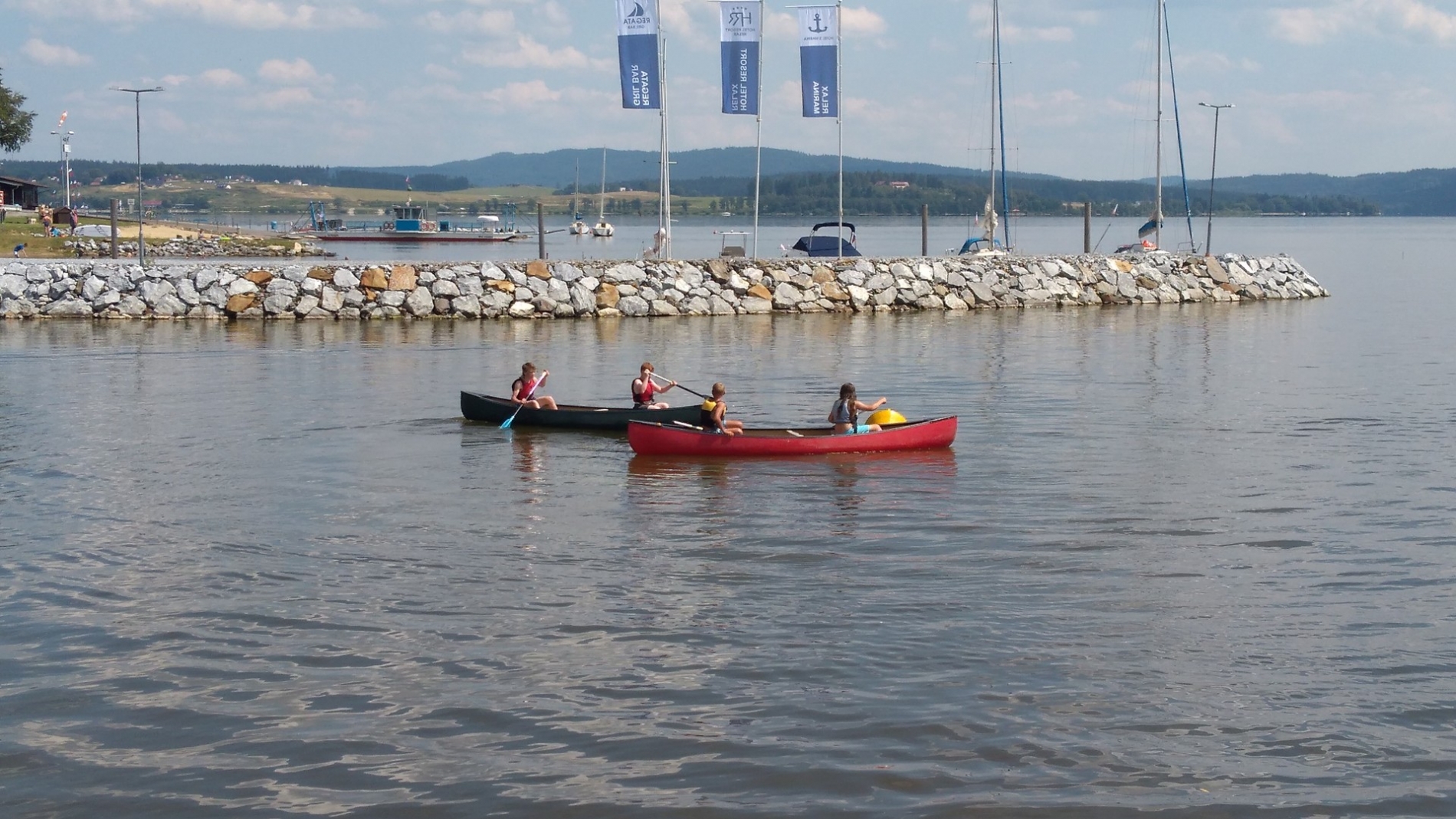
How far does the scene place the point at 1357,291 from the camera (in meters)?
60.3

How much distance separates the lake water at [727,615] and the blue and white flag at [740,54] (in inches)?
866

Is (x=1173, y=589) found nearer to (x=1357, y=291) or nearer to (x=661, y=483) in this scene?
(x=661, y=483)

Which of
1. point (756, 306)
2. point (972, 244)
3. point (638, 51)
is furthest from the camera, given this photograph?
point (972, 244)

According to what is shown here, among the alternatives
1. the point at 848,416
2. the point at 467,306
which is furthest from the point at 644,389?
the point at 467,306

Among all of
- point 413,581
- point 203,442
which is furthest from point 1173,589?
point 203,442

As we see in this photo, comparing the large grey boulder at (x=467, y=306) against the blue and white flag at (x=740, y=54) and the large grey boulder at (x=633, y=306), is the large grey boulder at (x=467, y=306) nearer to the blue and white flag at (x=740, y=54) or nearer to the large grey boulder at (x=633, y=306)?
the large grey boulder at (x=633, y=306)

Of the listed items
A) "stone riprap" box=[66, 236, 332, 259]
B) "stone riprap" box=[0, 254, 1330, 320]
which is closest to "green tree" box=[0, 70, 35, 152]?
"stone riprap" box=[66, 236, 332, 259]

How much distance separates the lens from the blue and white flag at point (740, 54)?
44.4 m

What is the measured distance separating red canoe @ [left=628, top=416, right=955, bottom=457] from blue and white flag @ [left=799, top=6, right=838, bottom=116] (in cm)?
2750

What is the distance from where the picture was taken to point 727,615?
491 inches

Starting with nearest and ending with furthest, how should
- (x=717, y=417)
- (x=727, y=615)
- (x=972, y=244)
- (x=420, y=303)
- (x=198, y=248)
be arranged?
(x=727, y=615) < (x=717, y=417) < (x=420, y=303) < (x=972, y=244) < (x=198, y=248)

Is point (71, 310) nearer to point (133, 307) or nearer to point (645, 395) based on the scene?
point (133, 307)

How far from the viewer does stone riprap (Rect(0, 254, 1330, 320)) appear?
4241cm

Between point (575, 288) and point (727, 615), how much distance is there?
32.3 meters
